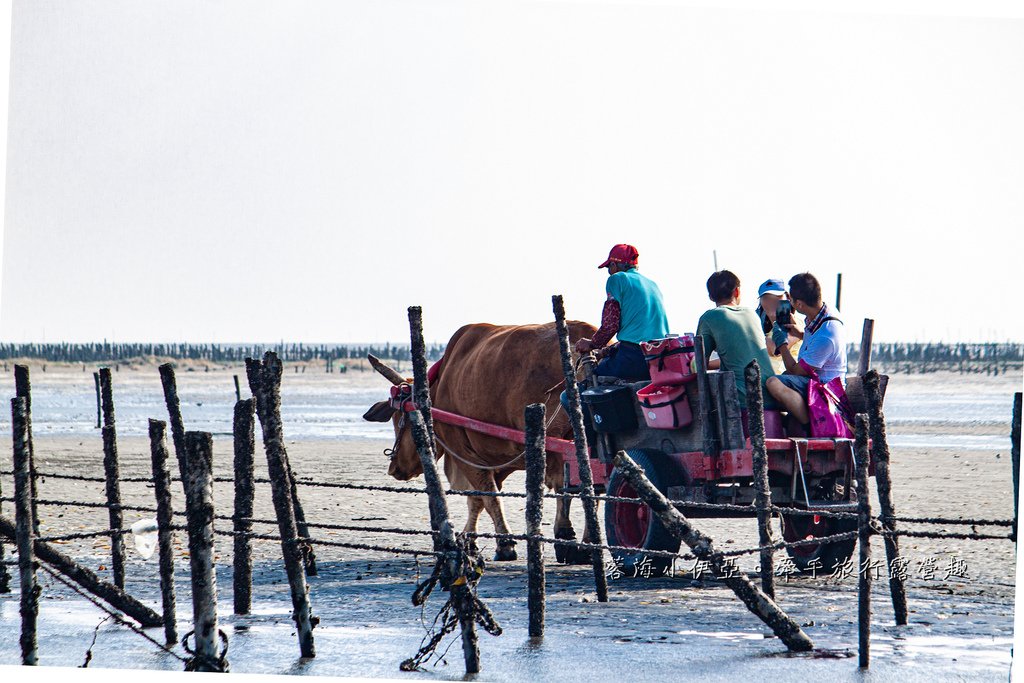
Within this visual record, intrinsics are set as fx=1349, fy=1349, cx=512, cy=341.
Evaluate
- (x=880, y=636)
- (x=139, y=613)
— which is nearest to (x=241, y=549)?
(x=139, y=613)

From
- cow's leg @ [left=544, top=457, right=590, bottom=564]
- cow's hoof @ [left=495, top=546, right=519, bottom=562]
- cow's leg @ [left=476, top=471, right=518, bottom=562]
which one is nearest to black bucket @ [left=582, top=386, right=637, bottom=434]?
cow's leg @ [left=544, top=457, right=590, bottom=564]

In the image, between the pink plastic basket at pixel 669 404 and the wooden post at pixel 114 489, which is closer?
the pink plastic basket at pixel 669 404

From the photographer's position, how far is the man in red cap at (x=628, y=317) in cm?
948

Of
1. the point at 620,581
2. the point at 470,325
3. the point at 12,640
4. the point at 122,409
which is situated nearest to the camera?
the point at 12,640

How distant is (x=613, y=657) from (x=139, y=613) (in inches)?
116

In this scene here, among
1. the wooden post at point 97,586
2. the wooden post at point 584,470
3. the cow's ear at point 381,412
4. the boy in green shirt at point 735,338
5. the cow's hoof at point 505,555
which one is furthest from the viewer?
the cow's ear at point 381,412

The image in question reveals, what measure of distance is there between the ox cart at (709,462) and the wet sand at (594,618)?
1.21 ft

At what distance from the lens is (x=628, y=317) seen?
952 cm

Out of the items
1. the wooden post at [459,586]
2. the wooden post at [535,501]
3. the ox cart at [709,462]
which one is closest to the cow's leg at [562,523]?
the ox cart at [709,462]

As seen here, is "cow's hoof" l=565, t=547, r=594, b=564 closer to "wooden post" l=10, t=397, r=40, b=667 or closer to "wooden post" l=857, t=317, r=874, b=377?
"wooden post" l=857, t=317, r=874, b=377

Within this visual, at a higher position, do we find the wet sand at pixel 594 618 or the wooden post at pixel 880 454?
the wooden post at pixel 880 454

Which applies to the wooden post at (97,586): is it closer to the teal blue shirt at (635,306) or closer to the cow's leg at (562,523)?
the cow's leg at (562,523)

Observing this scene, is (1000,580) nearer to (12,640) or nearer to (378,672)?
(378,672)

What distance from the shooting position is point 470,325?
12.1m
